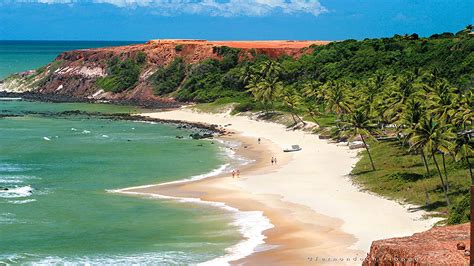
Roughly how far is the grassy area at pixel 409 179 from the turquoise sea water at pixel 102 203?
11498mm

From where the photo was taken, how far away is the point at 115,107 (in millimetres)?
131375

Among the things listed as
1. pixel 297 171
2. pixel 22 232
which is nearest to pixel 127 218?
pixel 22 232

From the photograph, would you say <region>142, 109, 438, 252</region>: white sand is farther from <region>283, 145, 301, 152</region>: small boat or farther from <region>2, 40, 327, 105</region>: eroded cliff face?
<region>2, 40, 327, 105</region>: eroded cliff face

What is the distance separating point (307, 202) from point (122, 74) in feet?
338

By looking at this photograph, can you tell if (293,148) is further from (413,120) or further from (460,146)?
(460,146)

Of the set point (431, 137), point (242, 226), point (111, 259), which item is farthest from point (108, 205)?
point (431, 137)

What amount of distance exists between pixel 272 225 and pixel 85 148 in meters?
42.3

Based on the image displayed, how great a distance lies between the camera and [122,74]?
490ft

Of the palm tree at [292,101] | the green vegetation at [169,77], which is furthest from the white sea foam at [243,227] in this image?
the green vegetation at [169,77]

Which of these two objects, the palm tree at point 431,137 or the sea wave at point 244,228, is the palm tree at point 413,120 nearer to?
the palm tree at point 431,137

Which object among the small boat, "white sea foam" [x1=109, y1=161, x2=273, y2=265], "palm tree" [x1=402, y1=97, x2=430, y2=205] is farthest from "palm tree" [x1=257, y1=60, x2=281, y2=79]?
"white sea foam" [x1=109, y1=161, x2=273, y2=265]

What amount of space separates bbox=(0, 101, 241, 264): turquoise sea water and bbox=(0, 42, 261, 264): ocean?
59mm

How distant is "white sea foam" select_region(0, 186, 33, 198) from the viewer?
55.6 metres

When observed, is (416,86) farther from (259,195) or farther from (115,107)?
(115,107)
